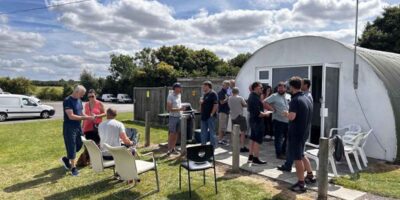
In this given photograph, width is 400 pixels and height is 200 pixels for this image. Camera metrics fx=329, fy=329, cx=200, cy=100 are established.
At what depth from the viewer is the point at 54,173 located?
261 inches

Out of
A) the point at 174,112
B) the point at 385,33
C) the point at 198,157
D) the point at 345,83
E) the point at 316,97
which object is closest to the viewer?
the point at 198,157

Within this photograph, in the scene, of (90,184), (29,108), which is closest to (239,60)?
(29,108)

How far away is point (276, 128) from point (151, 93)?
26.8 feet

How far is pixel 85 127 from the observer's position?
271 inches

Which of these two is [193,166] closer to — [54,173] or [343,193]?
[343,193]

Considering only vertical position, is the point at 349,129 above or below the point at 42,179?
above

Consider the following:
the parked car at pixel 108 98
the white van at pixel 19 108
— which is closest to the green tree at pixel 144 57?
the parked car at pixel 108 98

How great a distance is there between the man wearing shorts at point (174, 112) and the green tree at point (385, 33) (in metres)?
20.5

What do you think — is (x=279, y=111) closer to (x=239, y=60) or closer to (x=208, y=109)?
(x=208, y=109)

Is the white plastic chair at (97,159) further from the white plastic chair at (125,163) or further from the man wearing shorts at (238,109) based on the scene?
the man wearing shorts at (238,109)

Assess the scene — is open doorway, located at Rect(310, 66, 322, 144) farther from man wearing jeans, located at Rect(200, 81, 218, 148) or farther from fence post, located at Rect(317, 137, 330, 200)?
fence post, located at Rect(317, 137, 330, 200)

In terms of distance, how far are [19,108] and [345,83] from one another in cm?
1641

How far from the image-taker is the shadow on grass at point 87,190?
208 inches

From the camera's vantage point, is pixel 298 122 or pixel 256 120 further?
pixel 256 120
